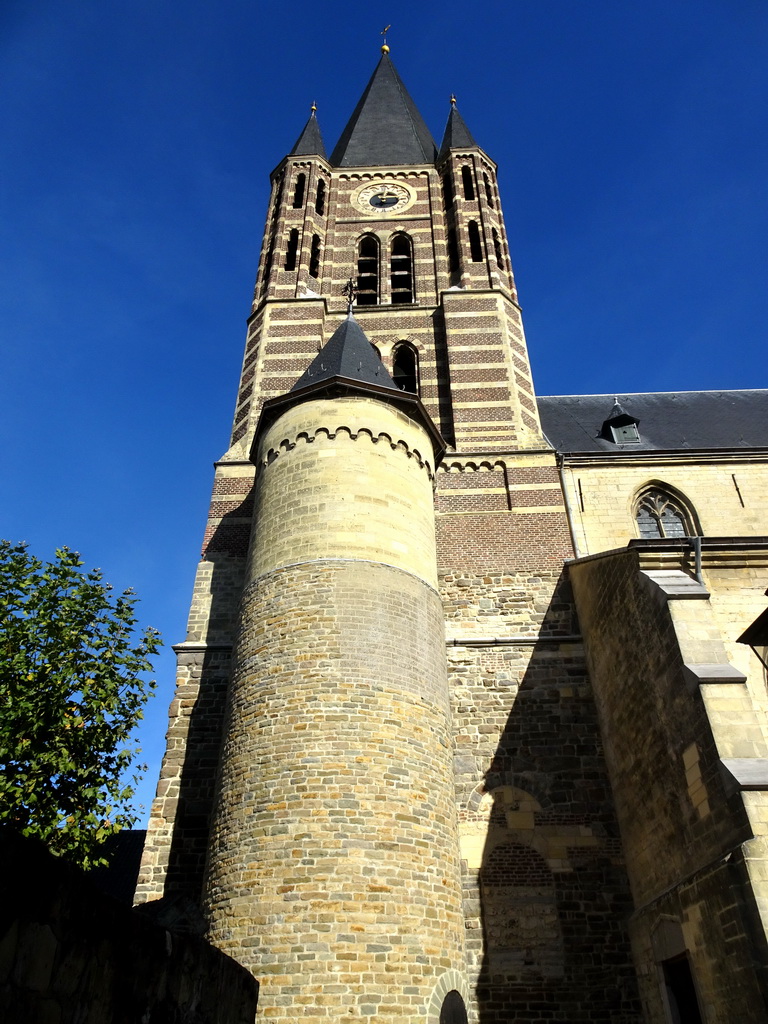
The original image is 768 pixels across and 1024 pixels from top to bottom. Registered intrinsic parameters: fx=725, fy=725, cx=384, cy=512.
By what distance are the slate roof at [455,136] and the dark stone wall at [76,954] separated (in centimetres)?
2257

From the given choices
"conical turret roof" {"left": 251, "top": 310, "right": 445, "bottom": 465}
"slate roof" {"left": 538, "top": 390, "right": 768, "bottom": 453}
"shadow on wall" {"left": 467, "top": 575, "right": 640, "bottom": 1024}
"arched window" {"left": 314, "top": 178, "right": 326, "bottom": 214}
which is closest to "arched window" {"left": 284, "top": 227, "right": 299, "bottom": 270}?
"arched window" {"left": 314, "top": 178, "right": 326, "bottom": 214}

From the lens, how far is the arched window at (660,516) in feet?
47.2

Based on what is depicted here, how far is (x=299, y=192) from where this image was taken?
2119cm

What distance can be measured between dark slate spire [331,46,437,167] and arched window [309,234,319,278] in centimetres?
455

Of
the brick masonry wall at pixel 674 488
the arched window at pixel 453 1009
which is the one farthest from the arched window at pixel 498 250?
the arched window at pixel 453 1009

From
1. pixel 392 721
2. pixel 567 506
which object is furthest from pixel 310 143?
pixel 392 721

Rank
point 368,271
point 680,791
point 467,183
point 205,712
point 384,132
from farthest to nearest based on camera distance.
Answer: point 384,132 → point 467,183 → point 368,271 → point 205,712 → point 680,791

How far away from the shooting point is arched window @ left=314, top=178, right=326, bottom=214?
21.1 meters

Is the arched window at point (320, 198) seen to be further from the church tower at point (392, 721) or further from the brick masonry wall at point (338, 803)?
the brick masonry wall at point (338, 803)

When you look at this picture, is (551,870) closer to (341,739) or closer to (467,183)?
(341,739)

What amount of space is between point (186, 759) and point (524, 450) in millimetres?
8336

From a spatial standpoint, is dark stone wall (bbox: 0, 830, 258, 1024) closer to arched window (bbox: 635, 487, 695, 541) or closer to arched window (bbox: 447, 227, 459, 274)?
arched window (bbox: 635, 487, 695, 541)

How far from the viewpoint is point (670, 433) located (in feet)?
55.2

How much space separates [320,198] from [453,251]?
4890mm
